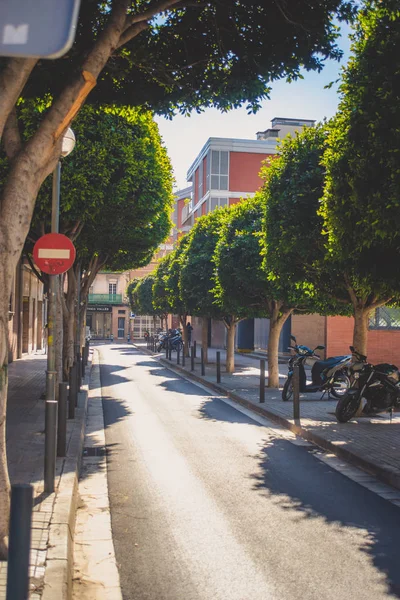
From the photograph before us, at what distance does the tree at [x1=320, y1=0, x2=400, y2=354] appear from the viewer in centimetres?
772

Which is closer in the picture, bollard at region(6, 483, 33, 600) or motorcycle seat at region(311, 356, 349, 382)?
bollard at region(6, 483, 33, 600)

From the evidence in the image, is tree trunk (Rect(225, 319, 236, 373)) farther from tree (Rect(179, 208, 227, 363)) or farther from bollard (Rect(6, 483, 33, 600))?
bollard (Rect(6, 483, 33, 600))

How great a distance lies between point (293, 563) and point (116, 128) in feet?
39.2

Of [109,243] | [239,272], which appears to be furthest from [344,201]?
[109,243]

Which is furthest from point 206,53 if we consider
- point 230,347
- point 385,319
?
point 385,319

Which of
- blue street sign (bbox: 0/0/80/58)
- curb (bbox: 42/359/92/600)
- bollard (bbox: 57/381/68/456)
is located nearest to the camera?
blue street sign (bbox: 0/0/80/58)

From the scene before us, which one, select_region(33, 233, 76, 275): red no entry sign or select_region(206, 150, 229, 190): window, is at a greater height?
select_region(206, 150, 229, 190): window

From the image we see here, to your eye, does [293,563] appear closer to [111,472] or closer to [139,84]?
[111,472]

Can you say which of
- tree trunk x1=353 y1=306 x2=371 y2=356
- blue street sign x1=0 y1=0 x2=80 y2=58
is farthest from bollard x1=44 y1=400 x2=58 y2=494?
tree trunk x1=353 y1=306 x2=371 y2=356

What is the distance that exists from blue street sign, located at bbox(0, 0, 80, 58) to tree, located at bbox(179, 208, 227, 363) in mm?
21982

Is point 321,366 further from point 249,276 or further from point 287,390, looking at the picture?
point 249,276

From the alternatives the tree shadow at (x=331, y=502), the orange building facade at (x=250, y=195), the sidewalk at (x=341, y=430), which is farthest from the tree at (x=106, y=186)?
the orange building facade at (x=250, y=195)

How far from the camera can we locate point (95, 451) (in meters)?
9.25

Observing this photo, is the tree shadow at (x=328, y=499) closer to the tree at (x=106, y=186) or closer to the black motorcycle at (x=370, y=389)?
the black motorcycle at (x=370, y=389)
